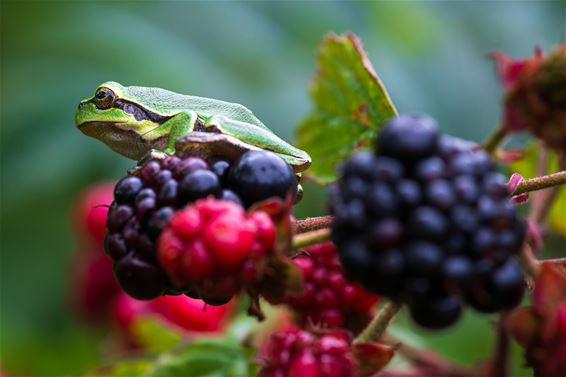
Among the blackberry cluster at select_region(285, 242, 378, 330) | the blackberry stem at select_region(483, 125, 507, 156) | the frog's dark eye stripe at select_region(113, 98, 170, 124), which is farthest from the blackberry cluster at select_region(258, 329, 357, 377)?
the frog's dark eye stripe at select_region(113, 98, 170, 124)

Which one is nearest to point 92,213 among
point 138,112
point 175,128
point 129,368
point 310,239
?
point 138,112

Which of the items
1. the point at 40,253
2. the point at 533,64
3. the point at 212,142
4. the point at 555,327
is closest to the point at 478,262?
the point at 555,327

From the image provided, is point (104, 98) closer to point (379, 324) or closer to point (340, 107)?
point (340, 107)

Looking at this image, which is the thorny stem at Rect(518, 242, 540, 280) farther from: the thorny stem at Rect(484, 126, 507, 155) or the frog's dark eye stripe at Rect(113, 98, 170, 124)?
the frog's dark eye stripe at Rect(113, 98, 170, 124)

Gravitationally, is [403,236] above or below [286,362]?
above

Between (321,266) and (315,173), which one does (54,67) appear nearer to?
(315,173)

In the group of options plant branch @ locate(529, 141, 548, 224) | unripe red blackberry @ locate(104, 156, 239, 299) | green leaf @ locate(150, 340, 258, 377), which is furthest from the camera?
plant branch @ locate(529, 141, 548, 224)

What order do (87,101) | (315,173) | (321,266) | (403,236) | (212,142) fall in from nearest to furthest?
(403,236) → (212,142) → (321,266) → (315,173) → (87,101)
